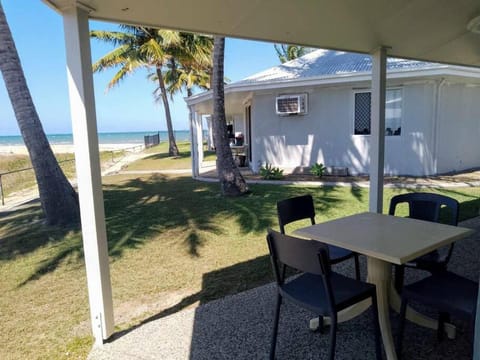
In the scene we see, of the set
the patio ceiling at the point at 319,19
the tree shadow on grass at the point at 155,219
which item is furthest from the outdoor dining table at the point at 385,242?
the tree shadow on grass at the point at 155,219

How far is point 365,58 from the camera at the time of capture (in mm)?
10914

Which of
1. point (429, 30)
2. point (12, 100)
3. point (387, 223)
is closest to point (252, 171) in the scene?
point (12, 100)

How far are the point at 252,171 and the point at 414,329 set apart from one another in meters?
9.41

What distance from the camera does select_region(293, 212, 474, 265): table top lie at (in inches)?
82.0

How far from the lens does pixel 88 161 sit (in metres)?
2.47

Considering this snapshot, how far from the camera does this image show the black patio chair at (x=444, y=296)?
81.3 inches

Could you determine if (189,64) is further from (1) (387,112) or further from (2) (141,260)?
(2) (141,260)

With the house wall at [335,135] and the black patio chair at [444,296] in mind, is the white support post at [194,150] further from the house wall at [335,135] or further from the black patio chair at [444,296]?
the black patio chair at [444,296]

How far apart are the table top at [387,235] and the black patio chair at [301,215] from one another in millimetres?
314

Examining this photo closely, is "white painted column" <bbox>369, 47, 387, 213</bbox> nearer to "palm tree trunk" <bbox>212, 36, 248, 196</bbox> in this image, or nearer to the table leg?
the table leg

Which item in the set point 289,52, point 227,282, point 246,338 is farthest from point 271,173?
point 289,52

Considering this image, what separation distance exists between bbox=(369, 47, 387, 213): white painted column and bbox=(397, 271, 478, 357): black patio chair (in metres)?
1.80

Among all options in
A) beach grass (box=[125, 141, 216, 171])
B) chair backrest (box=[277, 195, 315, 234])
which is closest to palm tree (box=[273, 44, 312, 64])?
beach grass (box=[125, 141, 216, 171])

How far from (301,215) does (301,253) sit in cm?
120
